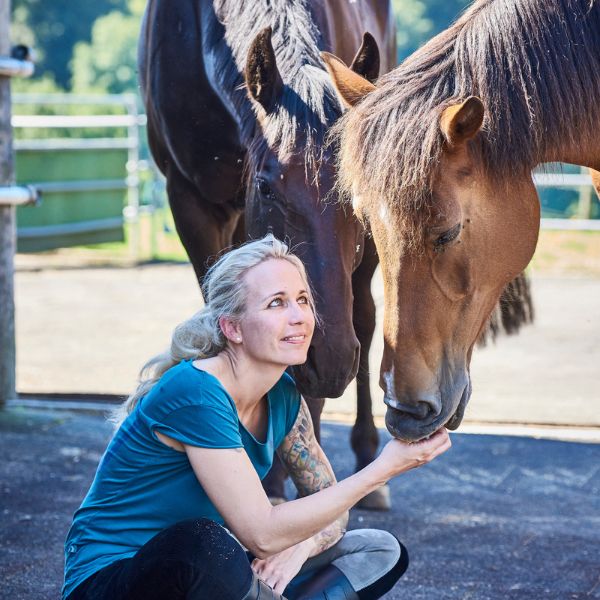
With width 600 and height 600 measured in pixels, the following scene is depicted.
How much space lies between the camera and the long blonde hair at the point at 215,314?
234 centimetres

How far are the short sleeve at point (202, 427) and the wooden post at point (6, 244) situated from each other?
3100 millimetres

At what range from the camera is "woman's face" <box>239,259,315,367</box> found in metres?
2.30

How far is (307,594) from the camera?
240 cm

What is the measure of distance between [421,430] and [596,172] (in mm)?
1229

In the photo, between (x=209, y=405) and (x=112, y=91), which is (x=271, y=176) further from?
(x=112, y=91)

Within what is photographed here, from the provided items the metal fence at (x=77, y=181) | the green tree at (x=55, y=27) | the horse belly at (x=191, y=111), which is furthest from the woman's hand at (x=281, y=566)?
the green tree at (x=55, y=27)

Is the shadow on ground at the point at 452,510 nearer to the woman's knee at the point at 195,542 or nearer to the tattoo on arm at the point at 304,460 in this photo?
the tattoo on arm at the point at 304,460

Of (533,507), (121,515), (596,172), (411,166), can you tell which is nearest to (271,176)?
(411,166)

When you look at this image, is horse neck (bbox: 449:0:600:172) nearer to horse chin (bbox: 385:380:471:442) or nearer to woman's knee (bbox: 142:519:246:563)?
horse chin (bbox: 385:380:471:442)

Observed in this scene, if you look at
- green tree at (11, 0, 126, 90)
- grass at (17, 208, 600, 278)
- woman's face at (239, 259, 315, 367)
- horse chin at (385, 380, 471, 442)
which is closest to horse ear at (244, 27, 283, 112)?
woman's face at (239, 259, 315, 367)

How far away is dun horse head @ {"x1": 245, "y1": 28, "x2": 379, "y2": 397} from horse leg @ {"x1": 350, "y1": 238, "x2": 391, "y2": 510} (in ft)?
3.10

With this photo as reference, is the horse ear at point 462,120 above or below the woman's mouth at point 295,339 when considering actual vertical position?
above

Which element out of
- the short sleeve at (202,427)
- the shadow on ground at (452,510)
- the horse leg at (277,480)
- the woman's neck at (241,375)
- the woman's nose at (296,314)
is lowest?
the shadow on ground at (452,510)

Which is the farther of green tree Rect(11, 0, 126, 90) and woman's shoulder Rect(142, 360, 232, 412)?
green tree Rect(11, 0, 126, 90)
